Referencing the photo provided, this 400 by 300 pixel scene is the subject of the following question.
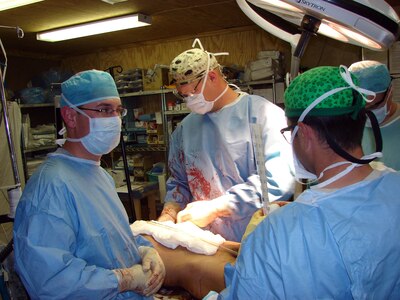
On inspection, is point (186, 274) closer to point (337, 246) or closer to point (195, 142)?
point (195, 142)

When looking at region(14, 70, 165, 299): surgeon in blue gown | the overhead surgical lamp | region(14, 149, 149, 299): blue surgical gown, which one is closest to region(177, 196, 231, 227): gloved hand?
region(14, 70, 165, 299): surgeon in blue gown

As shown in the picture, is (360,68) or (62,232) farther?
(360,68)

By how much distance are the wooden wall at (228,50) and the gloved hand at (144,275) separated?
3052 millimetres

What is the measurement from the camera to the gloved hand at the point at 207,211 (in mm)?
1695

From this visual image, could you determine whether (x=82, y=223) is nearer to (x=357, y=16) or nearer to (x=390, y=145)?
(x=357, y=16)

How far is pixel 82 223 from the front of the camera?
1.24 metres

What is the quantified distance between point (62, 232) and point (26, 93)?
3748 mm

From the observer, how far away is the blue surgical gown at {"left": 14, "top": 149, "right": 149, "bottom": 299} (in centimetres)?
111

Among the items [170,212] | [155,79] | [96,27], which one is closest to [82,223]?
[170,212]

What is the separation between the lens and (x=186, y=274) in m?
1.53

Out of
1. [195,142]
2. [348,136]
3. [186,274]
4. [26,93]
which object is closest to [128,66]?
[26,93]

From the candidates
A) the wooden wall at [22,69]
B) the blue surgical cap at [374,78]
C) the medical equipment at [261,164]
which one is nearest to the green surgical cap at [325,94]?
the medical equipment at [261,164]

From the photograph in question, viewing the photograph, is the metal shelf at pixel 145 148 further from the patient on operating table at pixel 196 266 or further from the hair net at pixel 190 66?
the patient on operating table at pixel 196 266

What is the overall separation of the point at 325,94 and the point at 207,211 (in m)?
0.98
